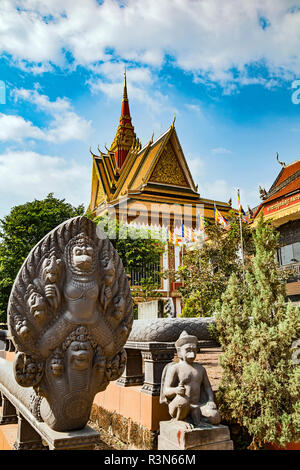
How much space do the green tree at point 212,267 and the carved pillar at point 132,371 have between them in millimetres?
5358

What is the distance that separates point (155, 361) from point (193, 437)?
2.94ft

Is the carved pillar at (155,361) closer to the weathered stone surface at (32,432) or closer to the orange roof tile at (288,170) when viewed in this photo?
the weathered stone surface at (32,432)

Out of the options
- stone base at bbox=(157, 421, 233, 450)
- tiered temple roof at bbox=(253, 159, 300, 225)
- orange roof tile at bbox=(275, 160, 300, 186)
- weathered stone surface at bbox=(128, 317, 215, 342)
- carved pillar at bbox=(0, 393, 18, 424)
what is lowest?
carved pillar at bbox=(0, 393, 18, 424)

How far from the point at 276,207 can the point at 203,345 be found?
12.6m

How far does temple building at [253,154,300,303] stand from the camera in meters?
14.2

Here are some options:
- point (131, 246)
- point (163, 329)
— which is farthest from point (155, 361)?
point (131, 246)

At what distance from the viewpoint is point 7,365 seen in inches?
126

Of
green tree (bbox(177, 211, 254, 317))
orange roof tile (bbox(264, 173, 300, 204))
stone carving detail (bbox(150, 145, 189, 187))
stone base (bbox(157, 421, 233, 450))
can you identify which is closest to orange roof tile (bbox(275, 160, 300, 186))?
orange roof tile (bbox(264, 173, 300, 204))

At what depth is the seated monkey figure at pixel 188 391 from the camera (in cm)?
277

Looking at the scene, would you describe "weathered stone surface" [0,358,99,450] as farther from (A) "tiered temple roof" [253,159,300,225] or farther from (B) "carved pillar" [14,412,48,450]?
(A) "tiered temple roof" [253,159,300,225]

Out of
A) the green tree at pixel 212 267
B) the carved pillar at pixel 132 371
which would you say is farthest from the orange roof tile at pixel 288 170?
the carved pillar at pixel 132 371

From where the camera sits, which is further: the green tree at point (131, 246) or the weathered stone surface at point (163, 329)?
the green tree at point (131, 246)

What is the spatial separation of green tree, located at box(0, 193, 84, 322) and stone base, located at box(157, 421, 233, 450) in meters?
15.5
